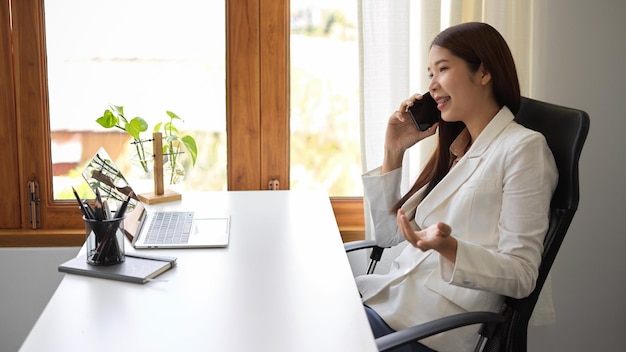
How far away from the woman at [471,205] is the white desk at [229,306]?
0.22 meters

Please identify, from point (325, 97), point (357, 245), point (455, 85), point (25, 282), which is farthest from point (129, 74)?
point (455, 85)

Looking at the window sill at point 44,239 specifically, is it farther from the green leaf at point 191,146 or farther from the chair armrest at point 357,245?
the chair armrest at point 357,245

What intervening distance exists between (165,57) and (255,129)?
425 mm

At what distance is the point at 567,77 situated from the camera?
8.34 feet

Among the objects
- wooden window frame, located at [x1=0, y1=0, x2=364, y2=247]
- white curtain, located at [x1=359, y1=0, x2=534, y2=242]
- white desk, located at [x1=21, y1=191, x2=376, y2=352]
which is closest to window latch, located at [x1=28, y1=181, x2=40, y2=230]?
wooden window frame, located at [x1=0, y1=0, x2=364, y2=247]

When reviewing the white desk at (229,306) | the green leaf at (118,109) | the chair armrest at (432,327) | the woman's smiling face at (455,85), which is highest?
the woman's smiling face at (455,85)

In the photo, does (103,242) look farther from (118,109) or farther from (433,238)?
(118,109)

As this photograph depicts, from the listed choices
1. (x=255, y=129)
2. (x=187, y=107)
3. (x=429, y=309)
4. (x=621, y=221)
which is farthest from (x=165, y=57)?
(x=621, y=221)

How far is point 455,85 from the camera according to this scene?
5.87 ft

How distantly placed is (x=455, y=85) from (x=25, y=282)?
5.68 feet

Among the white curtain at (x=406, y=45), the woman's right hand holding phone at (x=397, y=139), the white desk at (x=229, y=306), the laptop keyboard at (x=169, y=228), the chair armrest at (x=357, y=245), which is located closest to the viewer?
the white desk at (x=229, y=306)

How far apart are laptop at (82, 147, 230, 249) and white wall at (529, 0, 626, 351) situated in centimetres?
124

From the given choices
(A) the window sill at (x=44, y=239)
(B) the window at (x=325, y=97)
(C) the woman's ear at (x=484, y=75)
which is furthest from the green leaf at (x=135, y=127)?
(C) the woman's ear at (x=484, y=75)

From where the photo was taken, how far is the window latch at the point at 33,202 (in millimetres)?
2639
